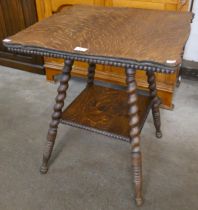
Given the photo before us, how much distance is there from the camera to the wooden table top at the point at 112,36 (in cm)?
93

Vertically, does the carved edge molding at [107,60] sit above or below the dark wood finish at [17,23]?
above

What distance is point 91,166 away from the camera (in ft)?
4.57

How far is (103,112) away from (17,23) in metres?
1.20

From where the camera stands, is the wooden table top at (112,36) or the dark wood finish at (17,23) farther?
the dark wood finish at (17,23)

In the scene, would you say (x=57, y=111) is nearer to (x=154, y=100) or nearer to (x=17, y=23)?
(x=154, y=100)

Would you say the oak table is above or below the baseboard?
above

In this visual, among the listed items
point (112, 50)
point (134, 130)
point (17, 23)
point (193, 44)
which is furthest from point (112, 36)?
point (17, 23)

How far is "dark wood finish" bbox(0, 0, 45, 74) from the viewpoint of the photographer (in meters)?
2.02

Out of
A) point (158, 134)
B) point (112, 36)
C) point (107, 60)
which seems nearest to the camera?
point (107, 60)

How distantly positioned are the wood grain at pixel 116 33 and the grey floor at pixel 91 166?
2.16 ft

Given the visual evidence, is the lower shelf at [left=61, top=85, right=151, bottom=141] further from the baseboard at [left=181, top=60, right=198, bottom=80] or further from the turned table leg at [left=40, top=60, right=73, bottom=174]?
the baseboard at [left=181, top=60, right=198, bottom=80]

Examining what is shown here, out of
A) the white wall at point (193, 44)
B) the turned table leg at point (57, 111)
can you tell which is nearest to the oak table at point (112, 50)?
the turned table leg at point (57, 111)

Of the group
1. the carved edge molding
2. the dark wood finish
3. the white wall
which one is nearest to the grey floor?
the white wall

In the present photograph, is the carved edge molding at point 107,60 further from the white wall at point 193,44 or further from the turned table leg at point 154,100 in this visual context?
the white wall at point 193,44
